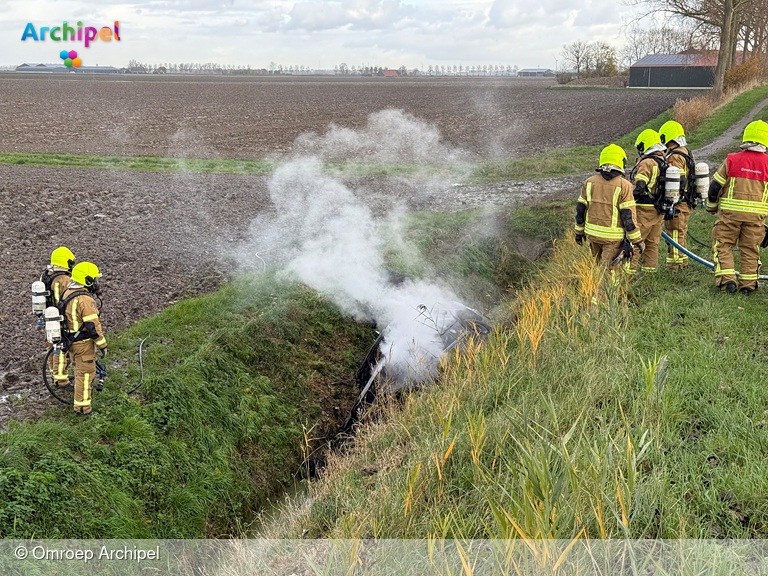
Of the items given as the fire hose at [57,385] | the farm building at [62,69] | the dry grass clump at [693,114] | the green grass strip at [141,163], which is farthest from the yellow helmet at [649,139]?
the farm building at [62,69]

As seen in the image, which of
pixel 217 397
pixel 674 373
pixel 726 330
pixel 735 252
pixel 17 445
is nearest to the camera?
pixel 17 445

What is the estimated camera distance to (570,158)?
2033cm

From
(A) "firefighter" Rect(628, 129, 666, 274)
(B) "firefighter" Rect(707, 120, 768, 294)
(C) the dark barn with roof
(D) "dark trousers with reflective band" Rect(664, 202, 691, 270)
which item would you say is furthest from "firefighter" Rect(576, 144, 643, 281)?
(C) the dark barn with roof

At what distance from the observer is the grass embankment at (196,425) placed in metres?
4.92

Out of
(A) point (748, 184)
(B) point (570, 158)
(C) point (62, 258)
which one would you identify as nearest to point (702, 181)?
(A) point (748, 184)

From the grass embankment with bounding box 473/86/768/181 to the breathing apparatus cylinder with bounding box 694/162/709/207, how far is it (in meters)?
9.72

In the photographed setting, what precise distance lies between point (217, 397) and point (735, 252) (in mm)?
7670

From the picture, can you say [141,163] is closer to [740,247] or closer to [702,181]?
[702,181]

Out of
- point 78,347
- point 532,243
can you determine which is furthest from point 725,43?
point 78,347

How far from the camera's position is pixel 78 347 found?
18.1 feet

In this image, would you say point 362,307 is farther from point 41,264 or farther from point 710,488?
point 710,488

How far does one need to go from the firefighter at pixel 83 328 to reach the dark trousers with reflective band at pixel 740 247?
694cm

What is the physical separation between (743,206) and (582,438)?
15.2ft

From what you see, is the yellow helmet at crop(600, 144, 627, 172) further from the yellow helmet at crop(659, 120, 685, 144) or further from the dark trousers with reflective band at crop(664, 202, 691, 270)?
the dark trousers with reflective band at crop(664, 202, 691, 270)
